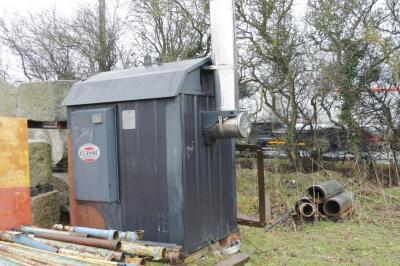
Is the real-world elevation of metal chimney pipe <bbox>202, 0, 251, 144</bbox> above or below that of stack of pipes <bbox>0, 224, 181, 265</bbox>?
above

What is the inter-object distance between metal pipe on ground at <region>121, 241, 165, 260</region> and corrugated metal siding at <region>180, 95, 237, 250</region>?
0.45 meters

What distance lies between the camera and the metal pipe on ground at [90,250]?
3.47 meters

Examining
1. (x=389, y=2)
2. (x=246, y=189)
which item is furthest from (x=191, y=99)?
(x=389, y=2)

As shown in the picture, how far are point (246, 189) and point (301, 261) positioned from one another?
3.71 m

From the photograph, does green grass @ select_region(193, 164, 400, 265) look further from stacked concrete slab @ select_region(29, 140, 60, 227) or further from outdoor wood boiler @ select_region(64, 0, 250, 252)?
stacked concrete slab @ select_region(29, 140, 60, 227)

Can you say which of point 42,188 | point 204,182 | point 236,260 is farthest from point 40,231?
point 236,260

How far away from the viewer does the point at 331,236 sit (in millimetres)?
5285

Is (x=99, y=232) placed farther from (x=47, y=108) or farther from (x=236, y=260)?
(x=47, y=108)

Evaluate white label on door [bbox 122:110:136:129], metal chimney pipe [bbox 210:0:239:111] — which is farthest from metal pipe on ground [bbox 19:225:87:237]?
metal chimney pipe [bbox 210:0:239:111]

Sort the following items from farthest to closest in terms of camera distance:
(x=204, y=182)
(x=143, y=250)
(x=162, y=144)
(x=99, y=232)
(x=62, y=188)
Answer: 1. (x=62, y=188)
2. (x=204, y=182)
3. (x=162, y=144)
4. (x=99, y=232)
5. (x=143, y=250)

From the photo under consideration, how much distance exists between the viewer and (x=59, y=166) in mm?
5789

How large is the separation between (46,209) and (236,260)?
229 centimetres

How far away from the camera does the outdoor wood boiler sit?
394 cm

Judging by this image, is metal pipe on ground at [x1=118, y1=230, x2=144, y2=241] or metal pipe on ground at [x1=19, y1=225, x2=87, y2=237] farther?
metal pipe on ground at [x1=19, y1=225, x2=87, y2=237]
